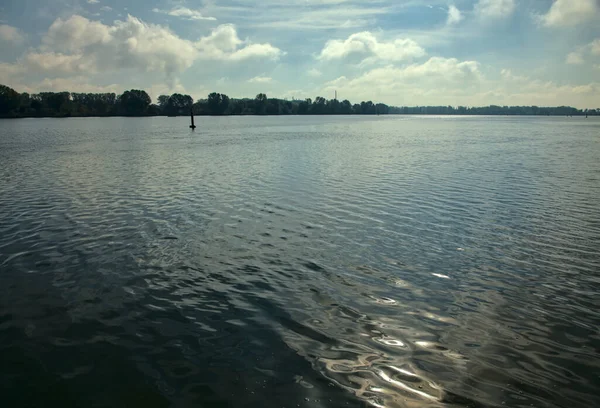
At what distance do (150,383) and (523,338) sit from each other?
307 inches

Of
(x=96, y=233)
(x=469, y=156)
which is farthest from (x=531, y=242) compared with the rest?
(x=469, y=156)

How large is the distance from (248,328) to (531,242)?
1170 cm

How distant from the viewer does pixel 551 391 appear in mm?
6969

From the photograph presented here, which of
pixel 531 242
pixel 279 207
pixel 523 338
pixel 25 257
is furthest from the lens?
pixel 279 207

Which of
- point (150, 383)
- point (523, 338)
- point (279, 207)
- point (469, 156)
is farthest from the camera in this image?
point (469, 156)

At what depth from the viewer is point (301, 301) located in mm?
10422

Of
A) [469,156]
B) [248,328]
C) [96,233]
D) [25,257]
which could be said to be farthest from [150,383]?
[469,156]

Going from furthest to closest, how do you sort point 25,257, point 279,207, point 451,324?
point 279,207 < point 25,257 < point 451,324

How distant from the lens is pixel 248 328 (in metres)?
9.13

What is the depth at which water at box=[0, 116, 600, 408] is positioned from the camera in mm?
7211

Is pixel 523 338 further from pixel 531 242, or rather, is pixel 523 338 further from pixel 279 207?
pixel 279 207

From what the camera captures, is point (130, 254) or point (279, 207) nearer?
point (130, 254)

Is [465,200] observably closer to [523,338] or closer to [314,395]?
[523,338]

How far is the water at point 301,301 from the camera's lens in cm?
721
